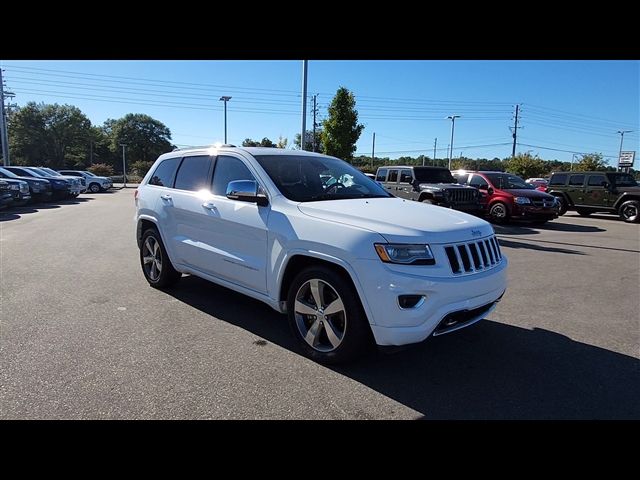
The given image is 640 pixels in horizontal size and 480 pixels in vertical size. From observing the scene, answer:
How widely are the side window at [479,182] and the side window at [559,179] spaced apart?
5170mm

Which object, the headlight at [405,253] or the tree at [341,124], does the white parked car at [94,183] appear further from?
the headlight at [405,253]

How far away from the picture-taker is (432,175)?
13.7 meters

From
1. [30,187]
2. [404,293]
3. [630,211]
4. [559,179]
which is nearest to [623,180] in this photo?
[630,211]

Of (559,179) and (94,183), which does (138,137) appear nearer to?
(94,183)

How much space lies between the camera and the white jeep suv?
3.15 meters

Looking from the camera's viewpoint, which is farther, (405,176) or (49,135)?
(49,135)

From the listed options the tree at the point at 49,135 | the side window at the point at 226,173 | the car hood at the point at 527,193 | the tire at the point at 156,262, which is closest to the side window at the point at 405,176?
the car hood at the point at 527,193

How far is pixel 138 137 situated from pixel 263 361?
348 ft

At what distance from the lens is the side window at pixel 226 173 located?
4441 mm
